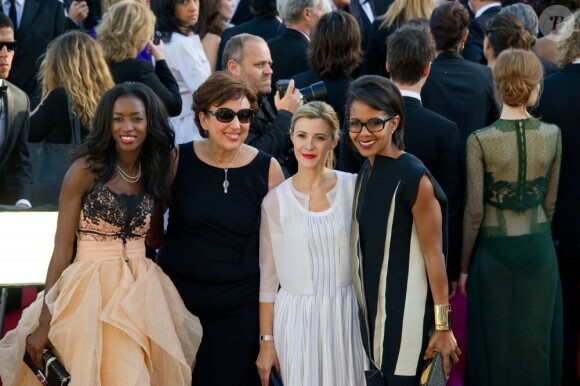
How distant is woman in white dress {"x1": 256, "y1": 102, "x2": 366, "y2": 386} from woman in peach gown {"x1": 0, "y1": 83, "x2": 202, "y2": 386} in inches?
17.9

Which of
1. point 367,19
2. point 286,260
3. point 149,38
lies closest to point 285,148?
point 286,260

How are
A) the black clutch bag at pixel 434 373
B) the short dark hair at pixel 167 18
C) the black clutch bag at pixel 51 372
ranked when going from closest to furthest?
1. the black clutch bag at pixel 434 373
2. the black clutch bag at pixel 51 372
3. the short dark hair at pixel 167 18

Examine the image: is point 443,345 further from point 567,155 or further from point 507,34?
point 507,34

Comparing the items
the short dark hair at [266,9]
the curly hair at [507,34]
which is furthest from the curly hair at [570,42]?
the short dark hair at [266,9]

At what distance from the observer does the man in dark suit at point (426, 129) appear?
4.91 m

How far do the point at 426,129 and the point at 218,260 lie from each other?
→ 130cm

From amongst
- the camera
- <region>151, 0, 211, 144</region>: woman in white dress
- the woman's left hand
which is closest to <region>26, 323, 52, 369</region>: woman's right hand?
the woman's left hand

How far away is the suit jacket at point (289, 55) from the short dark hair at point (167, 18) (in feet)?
2.70

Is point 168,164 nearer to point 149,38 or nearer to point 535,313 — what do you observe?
point 535,313

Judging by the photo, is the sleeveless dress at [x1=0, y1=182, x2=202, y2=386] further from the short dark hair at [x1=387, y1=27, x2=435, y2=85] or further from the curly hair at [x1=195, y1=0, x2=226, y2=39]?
the curly hair at [x1=195, y1=0, x2=226, y2=39]

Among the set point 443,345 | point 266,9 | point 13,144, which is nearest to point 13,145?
point 13,144

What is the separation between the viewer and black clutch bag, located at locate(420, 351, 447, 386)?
394cm

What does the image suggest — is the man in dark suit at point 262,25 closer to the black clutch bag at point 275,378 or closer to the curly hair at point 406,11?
the curly hair at point 406,11

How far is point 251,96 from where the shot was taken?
451 centimetres
